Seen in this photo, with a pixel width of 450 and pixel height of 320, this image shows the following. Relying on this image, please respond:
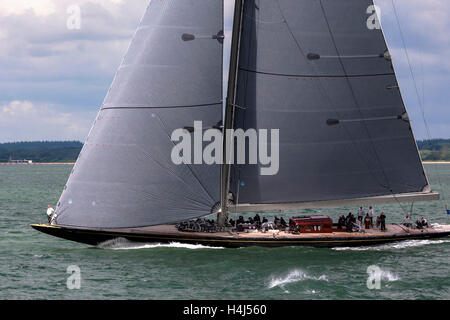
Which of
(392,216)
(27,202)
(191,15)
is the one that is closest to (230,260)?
(191,15)

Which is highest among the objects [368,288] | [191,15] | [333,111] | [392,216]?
[191,15]

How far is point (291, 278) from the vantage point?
2959 cm

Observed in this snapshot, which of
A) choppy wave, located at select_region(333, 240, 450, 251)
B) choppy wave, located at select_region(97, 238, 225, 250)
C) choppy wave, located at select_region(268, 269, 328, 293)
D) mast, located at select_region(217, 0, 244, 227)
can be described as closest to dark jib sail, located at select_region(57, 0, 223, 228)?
mast, located at select_region(217, 0, 244, 227)

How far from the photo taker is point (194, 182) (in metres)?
34.1

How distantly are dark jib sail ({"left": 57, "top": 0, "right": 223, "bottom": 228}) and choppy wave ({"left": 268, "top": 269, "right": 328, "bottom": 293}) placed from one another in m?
6.08

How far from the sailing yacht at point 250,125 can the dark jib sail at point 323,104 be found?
5 centimetres

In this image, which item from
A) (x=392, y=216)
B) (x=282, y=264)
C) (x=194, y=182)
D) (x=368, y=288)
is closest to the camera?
(x=368, y=288)

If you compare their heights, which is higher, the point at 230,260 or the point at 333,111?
the point at 333,111

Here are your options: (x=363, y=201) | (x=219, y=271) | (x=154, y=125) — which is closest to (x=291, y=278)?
(x=219, y=271)

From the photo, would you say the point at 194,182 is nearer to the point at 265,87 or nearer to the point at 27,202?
the point at 265,87

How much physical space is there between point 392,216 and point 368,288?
30.7 meters

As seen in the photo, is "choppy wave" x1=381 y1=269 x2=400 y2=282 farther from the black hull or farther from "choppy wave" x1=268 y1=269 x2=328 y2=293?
the black hull

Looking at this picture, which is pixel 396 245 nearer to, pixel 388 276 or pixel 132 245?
pixel 388 276

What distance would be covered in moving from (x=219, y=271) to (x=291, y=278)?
3.34 metres
